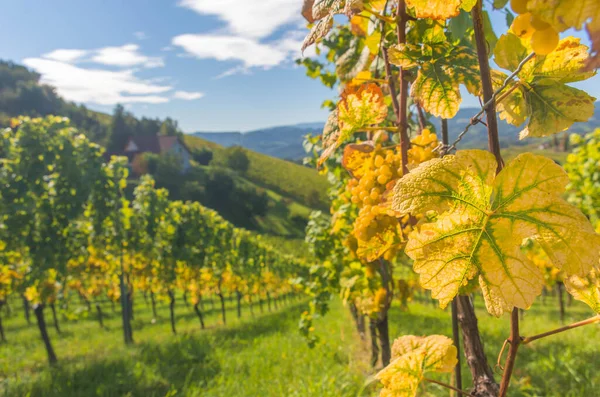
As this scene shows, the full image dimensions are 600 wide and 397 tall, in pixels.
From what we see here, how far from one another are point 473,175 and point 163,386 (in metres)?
6.46

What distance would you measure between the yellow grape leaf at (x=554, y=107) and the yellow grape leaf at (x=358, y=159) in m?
0.51

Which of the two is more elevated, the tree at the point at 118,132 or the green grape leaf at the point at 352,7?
the tree at the point at 118,132

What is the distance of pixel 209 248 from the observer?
49.6ft

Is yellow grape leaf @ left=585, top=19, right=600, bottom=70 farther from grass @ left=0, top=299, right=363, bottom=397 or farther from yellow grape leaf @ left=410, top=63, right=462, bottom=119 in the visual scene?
grass @ left=0, top=299, right=363, bottom=397

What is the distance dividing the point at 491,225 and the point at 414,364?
539mm

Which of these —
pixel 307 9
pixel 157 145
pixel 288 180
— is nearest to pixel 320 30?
pixel 307 9

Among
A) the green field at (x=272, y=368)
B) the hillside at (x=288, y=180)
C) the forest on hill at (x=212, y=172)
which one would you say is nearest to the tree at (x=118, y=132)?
the forest on hill at (x=212, y=172)

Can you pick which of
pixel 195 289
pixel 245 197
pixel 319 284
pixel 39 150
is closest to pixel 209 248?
pixel 195 289

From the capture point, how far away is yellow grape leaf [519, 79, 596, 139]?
2.47 feet

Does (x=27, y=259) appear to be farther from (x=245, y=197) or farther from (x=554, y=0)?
(x=245, y=197)

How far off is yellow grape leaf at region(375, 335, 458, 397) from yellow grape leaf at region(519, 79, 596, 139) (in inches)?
25.5

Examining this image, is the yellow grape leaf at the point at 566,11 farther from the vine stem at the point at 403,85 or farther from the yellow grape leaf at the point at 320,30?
the vine stem at the point at 403,85

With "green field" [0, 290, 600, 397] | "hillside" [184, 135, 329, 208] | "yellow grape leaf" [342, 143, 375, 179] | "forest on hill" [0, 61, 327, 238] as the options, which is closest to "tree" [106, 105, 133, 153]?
"forest on hill" [0, 61, 327, 238]

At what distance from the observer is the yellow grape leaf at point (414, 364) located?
0.96m
